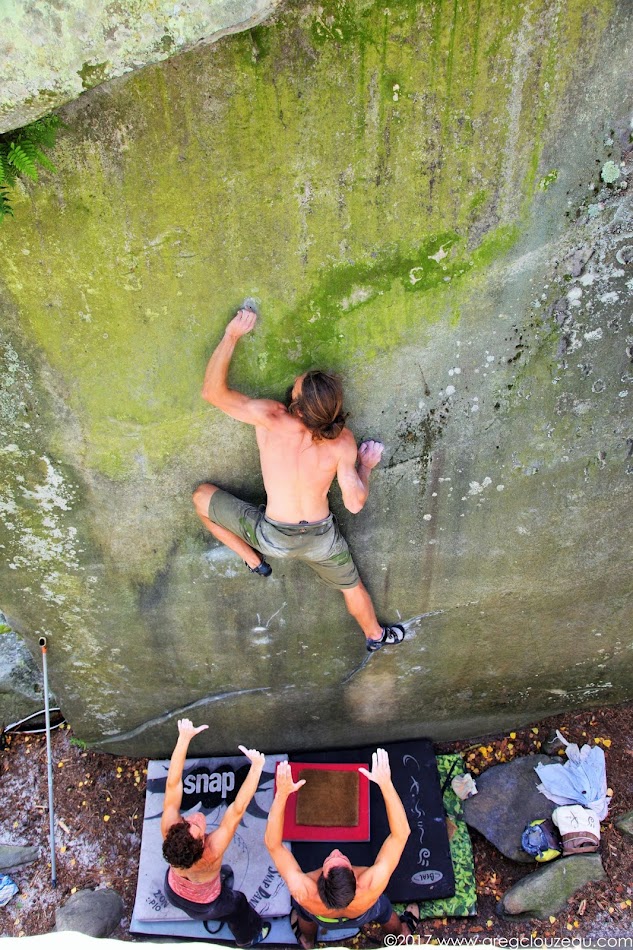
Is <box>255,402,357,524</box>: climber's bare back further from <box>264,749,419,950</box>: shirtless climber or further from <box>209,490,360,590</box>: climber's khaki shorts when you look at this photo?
<box>264,749,419,950</box>: shirtless climber

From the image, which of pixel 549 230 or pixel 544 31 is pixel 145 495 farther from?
pixel 544 31

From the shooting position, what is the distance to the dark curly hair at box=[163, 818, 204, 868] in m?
3.87

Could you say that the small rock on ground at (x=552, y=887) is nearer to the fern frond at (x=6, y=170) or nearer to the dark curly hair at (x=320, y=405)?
the dark curly hair at (x=320, y=405)

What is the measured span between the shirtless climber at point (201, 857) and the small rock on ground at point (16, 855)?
1.37 m

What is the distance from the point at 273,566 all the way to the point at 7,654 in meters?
2.63

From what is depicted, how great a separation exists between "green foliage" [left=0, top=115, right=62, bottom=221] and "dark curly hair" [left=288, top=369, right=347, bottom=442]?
1370 mm

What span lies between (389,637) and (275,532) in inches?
53.0

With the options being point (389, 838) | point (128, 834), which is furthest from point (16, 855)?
point (389, 838)

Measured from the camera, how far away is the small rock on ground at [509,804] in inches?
191

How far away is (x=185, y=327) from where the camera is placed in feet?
10.3

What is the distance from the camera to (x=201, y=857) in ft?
13.1

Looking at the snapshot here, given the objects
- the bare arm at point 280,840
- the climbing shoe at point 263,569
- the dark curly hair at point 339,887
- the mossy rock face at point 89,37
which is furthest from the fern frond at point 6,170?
the dark curly hair at point 339,887

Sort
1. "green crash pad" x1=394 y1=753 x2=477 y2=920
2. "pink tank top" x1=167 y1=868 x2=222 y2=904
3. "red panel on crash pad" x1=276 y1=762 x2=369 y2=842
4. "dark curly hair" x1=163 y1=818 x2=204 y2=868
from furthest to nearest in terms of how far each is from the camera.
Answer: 1. "red panel on crash pad" x1=276 y1=762 x2=369 y2=842
2. "green crash pad" x1=394 y1=753 x2=477 y2=920
3. "pink tank top" x1=167 y1=868 x2=222 y2=904
4. "dark curly hair" x1=163 y1=818 x2=204 y2=868

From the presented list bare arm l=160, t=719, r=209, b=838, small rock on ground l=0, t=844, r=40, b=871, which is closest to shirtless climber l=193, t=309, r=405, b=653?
bare arm l=160, t=719, r=209, b=838
